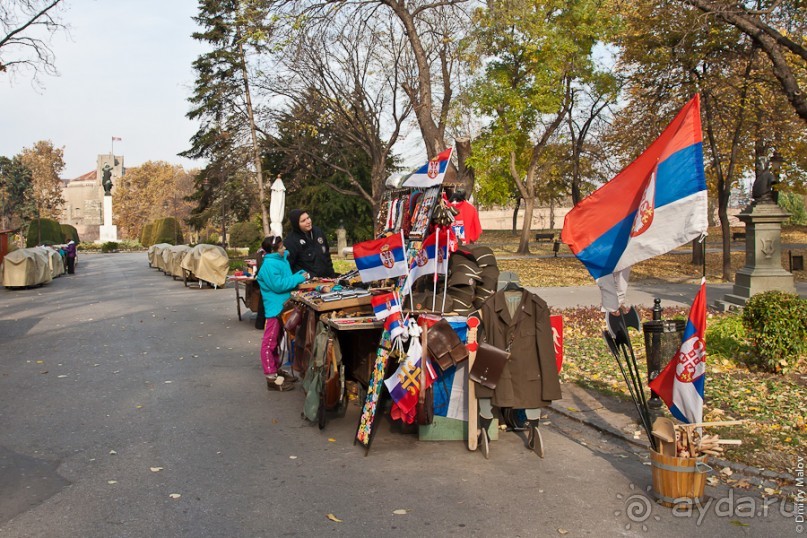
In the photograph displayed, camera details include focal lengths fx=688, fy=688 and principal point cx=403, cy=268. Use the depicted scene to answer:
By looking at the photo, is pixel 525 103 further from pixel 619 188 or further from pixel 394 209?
pixel 619 188

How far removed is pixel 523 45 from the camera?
2672 cm

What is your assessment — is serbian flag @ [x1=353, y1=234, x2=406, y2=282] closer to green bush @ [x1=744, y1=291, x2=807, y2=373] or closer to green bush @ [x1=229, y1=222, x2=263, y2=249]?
green bush @ [x1=744, y1=291, x2=807, y2=373]

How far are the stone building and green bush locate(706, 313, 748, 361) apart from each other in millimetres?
118873

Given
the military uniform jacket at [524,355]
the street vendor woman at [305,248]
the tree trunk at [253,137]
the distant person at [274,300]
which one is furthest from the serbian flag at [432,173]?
the tree trunk at [253,137]

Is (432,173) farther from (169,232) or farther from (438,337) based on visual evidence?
(169,232)

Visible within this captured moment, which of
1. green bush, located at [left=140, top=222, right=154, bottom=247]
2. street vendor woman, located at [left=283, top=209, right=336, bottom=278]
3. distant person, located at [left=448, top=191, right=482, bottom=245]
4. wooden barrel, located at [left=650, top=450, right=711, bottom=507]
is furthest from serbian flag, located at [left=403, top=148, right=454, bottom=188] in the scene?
green bush, located at [left=140, top=222, right=154, bottom=247]

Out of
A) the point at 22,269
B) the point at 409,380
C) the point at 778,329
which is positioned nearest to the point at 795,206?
the point at 778,329

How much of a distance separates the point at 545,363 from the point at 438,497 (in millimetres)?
1504

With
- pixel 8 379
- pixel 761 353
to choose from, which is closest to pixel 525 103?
pixel 761 353

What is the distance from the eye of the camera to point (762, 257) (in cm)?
1361

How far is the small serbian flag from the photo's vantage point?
6223 millimetres

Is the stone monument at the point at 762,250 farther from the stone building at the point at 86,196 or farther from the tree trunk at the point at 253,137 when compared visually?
the stone building at the point at 86,196

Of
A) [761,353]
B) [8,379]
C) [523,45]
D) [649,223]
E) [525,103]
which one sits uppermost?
[523,45]

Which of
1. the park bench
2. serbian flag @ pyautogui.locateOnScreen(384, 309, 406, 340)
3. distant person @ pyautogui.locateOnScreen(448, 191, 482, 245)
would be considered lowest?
serbian flag @ pyautogui.locateOnScreen(384, 309, 406, 340)
